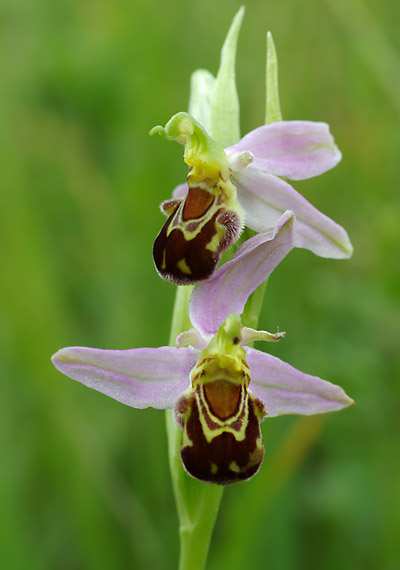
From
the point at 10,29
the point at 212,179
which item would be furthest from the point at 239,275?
the point at 10,29

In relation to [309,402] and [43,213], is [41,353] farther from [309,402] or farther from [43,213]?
[309,402]

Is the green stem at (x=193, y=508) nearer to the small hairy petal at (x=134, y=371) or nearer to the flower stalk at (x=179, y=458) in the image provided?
the flower stalk at (x=179, y=458)

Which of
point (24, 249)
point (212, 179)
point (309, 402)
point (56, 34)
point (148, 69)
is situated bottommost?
point (309, 402)

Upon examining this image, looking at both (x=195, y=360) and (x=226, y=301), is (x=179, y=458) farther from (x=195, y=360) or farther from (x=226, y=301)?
(x=226, y=301)

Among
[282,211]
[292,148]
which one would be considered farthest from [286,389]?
[292,148]

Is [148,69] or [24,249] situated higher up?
[148,69]

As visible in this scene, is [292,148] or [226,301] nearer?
[226,301]

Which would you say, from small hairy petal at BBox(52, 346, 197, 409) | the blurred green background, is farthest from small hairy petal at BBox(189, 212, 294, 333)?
the blurred green background
